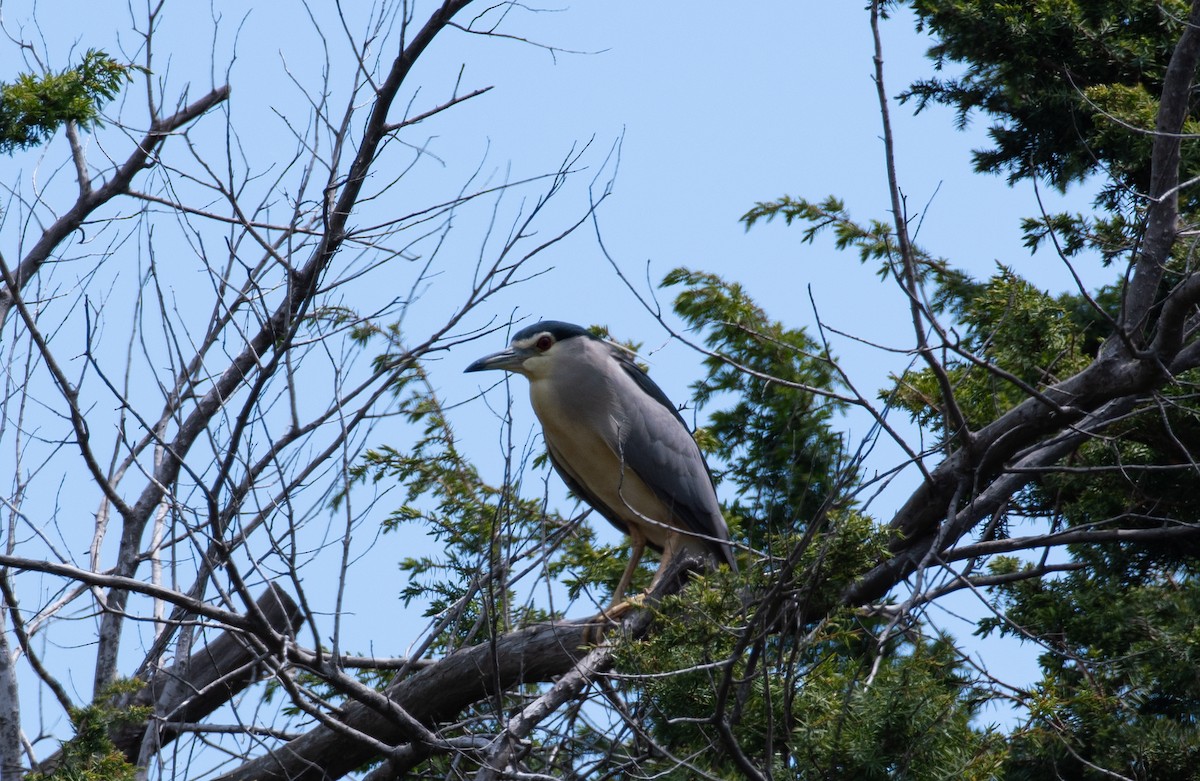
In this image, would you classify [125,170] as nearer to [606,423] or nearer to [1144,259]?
[606,423]

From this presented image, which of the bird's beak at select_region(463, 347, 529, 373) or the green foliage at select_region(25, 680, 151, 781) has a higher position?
the bird's beak at select_region(463, 347, 529, 373)

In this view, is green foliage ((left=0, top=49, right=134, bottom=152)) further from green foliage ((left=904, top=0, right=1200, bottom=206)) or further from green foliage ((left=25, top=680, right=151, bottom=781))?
green foliage ((left=904, top=0, right=1200, bottom=206))

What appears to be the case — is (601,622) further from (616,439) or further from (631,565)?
(616,439)

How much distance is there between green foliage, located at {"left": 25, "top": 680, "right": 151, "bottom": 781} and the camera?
3584mm

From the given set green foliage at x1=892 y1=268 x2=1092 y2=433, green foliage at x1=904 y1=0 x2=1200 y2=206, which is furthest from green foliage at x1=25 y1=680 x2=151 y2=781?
green foliage at x1=904 y1=0 x2=1200 y2=206

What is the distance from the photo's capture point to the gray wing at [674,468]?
17.6ft

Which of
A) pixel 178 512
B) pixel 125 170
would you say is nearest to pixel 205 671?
pixel 178 512

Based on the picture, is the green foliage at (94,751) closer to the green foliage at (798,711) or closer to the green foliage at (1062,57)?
the green foliage at (798,711)

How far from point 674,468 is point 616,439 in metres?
0.31

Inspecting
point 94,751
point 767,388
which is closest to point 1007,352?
point 767,388

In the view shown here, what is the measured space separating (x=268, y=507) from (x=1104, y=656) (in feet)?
10.2

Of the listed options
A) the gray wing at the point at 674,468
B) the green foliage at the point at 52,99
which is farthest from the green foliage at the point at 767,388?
the green foliage at the point at 52,99

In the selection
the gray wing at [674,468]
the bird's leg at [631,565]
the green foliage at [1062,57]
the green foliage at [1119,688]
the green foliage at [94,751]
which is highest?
the green foliage at [1062,57]

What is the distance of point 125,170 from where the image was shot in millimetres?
5266
